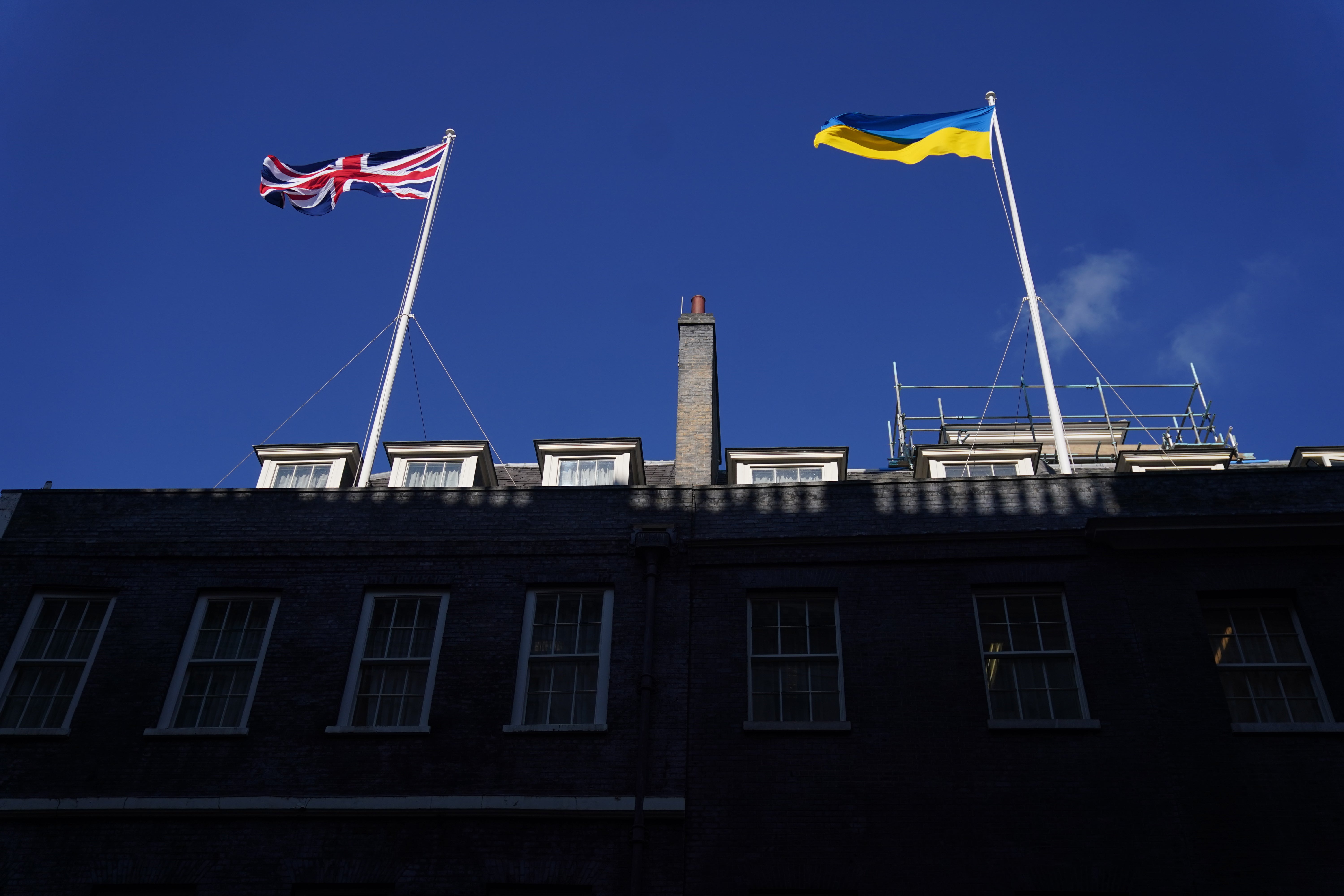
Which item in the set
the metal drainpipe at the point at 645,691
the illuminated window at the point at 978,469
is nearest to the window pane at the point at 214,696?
the metal drainpipe at the point at 645,691

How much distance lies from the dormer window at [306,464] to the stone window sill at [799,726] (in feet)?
31.7

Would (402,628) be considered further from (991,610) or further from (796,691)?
(991,610)

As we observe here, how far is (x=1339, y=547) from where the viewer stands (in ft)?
52.7

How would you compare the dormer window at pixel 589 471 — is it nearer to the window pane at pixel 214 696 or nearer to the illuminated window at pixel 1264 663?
the window pane at pixel 214 696

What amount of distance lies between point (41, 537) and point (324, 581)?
5033mm

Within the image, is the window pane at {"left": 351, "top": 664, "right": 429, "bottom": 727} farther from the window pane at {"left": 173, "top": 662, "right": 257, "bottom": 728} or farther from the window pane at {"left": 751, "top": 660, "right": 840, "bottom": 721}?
the window pane at {"left": 751, "top": 660, "right": 840, "bottom": 721}

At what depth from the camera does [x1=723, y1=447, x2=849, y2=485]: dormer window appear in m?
20.5

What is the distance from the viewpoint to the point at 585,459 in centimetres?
2033

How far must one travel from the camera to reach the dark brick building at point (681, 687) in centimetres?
1407

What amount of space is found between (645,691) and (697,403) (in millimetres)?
6734

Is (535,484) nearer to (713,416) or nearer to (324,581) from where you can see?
(713,416)

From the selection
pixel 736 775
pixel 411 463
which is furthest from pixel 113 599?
pixel 736 775

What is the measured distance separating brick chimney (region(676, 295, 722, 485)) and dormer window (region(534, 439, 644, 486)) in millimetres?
1020

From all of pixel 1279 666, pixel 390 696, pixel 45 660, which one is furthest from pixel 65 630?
pixel 1279 666
